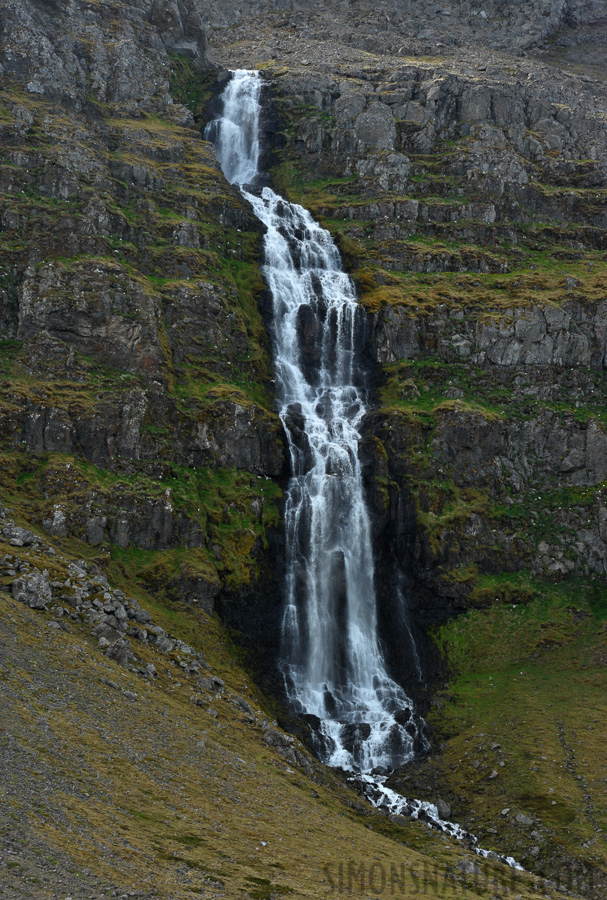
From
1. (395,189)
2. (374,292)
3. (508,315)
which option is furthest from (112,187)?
(508,315)

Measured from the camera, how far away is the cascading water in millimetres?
47188

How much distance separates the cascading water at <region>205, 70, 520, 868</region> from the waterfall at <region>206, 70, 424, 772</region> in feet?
0.26

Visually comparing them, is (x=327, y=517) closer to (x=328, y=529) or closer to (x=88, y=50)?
(x=328, y=529)

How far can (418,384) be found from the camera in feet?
225

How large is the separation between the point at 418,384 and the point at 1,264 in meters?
36.2

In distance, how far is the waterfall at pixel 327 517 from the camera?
161ft

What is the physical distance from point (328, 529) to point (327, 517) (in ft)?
3.09

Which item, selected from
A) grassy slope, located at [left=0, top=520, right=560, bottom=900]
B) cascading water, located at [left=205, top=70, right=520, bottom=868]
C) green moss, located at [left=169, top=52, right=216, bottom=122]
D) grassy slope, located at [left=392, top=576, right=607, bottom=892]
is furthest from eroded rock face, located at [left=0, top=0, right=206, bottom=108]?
grassy slope, located at [left=392, top=576, right=607, bottom=892]

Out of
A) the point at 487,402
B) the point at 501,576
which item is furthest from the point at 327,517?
the point at 487,402

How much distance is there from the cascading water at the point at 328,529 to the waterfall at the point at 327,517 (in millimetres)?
80

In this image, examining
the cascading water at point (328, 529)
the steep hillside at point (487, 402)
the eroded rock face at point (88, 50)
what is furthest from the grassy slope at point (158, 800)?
the eroded rock face at point (88, 50)

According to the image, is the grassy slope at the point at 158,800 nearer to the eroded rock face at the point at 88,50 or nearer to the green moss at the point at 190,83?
the eroded rock face at the point at 88,50

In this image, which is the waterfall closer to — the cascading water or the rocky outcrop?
the cascading water

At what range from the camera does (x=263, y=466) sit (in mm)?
59781
